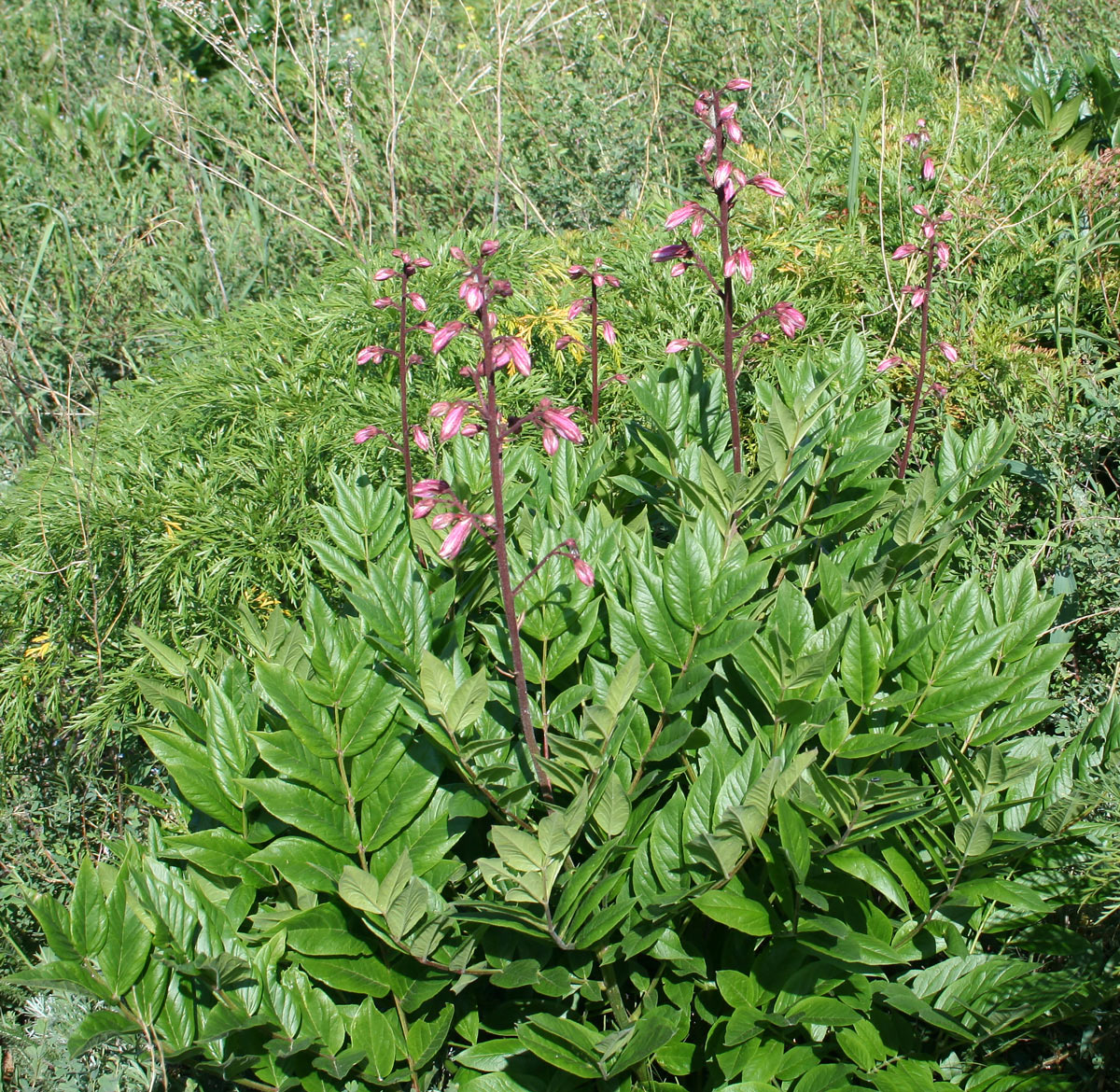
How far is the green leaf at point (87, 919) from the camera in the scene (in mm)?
1453

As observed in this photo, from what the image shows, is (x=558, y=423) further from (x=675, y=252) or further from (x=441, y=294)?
(x=441, y=294)

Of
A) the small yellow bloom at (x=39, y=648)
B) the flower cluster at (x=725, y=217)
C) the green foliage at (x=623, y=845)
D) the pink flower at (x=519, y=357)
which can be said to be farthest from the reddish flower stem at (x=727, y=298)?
the small yellow bloom at (x=39, y=648)

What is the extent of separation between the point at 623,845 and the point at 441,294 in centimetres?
188

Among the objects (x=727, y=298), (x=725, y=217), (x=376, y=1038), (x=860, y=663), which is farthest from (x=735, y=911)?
(x=725, y=217)

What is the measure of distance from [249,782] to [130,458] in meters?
1.51

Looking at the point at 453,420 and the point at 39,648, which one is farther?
the point at 39,648

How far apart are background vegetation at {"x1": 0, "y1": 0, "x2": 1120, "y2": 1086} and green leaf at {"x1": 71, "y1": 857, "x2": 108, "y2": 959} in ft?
2.05

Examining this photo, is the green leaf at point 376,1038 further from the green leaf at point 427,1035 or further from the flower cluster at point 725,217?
the flower cluster at point 725,217

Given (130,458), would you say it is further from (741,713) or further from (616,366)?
(741,713)

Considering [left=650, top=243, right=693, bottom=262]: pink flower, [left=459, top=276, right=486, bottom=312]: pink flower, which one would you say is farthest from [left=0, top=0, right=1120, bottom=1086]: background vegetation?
[left=459, top=276, right=486, bottom=312]: pink flower

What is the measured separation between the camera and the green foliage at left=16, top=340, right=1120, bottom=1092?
58.5 inches

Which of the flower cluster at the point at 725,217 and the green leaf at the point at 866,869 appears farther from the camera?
the flower cluster at the point at 725,217

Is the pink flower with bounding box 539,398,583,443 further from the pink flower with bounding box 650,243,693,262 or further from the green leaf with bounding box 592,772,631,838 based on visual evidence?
the pink flower with bounding box 650,243,693,262

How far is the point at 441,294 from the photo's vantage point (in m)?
2.90
